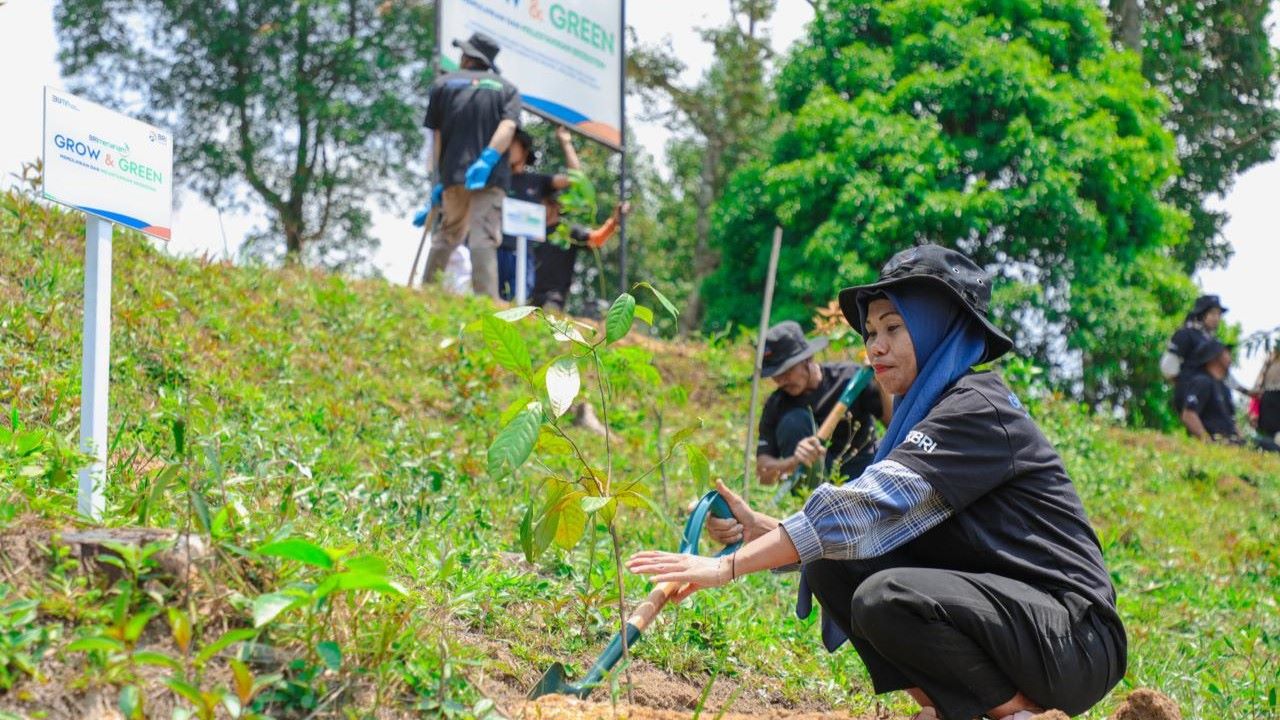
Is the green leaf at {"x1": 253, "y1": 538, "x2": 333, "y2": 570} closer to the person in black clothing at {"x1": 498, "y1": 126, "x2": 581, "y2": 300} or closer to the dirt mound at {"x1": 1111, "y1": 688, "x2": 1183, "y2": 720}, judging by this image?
the dirt mound at {"x1": 1111, "y1": 688, "x2": 1183, "y2": 720}

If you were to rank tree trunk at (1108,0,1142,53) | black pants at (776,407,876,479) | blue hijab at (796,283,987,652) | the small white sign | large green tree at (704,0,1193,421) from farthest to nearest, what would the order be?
tree trunk at (1108,0,1142,53) < large green tree at (704,0,1193,421) < the small white sign < black pants at (776,407,876,479) < blue hijab at (796,283,987,652)

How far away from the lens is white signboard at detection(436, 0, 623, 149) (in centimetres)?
1071

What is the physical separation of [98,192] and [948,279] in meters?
2.04

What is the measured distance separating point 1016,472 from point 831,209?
40.8 ft

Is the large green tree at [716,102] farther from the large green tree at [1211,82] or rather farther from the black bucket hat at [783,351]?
the black bucket hat at [783,351]

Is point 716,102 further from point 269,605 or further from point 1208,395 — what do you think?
point 269,605

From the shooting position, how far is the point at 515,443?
8.36 ft

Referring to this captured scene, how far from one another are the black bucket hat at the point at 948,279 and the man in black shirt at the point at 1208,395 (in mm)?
8879

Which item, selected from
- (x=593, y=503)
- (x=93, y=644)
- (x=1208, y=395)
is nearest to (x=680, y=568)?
(x=593, y=503)

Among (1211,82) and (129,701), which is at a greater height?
(1211,82)

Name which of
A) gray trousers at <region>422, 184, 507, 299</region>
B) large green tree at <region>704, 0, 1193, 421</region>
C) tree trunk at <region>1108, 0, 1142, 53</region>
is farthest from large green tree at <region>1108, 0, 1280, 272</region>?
gray trousers at <region>422, 184, 507, 299</region>

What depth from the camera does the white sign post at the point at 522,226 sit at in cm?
919

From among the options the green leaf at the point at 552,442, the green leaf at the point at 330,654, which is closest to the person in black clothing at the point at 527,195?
the green leaf at the point at 552,442

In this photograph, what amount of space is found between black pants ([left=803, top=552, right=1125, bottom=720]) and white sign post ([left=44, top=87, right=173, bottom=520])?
5.99ft
